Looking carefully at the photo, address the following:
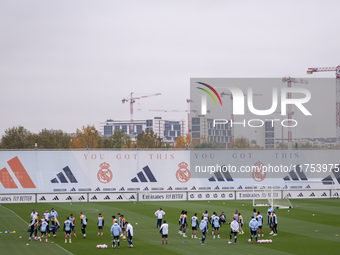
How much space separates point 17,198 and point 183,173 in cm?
2279

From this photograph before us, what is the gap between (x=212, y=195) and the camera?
59.7 metres

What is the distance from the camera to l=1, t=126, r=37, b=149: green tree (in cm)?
11262

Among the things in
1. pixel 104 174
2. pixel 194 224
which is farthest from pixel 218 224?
pixel 104 174

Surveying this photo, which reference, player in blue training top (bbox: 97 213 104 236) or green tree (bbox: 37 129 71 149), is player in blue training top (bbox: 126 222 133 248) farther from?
green tree (bbox: 37 129 71 149)

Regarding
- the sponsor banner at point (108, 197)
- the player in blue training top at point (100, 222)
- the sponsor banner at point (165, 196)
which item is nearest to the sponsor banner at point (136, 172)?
the sponsor banner at point (108, 197)

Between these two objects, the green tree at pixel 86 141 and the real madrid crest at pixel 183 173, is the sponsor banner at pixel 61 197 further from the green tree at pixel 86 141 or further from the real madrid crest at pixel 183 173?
the green tree at pixel 86 141

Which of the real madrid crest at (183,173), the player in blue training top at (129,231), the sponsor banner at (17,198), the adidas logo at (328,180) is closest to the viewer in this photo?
the player in blue training top at (129,231)

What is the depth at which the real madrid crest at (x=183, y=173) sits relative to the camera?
6344 centimetres

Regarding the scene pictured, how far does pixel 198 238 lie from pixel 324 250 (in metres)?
8.23

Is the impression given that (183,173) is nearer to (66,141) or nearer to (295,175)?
(295,175)

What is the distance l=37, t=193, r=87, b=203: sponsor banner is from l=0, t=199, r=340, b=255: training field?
4.55 meters

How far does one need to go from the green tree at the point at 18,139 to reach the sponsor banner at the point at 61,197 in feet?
201

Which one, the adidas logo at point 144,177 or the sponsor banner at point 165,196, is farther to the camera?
the adidas logo at point 144,177

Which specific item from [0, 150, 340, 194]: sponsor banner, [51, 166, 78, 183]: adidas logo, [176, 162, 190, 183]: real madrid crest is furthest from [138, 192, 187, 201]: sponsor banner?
[51, 166, 78, 183]: adidas logo
